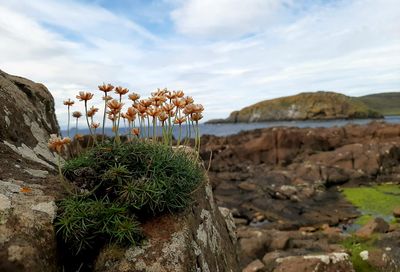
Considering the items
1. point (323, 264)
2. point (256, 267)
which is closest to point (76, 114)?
point (323, 264)

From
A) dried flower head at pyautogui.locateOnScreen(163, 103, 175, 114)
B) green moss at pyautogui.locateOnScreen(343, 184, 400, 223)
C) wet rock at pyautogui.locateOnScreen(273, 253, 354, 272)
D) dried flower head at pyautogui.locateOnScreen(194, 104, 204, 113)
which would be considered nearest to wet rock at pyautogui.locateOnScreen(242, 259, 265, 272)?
wet rock at pyautogui.locateOnScreen(273, 253, 354, 272)

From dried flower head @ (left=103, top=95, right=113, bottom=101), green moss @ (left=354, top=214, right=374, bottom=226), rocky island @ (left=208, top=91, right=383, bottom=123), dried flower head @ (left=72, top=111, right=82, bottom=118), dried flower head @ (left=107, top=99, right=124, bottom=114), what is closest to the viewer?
dried flower head @ (left=107, top=99, right=124, bottom=114)

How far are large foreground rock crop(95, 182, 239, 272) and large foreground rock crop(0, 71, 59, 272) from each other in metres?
0.61

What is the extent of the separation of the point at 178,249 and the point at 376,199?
86.2ft

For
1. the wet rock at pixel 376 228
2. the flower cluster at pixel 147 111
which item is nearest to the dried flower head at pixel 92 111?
the flower cluster at pixel 147 111

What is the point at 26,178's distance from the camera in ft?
14.5

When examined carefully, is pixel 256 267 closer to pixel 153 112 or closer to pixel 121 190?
pixel 153 112

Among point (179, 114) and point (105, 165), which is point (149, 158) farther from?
point (179, 114)

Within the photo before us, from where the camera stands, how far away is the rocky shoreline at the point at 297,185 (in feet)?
50.1

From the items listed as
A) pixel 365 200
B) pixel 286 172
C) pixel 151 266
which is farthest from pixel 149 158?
pixel 286 172

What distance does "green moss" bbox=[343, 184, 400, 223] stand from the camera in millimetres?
24547

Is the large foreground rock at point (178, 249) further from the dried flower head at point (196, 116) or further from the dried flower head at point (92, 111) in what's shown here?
the dried flower head at point (92, 111)

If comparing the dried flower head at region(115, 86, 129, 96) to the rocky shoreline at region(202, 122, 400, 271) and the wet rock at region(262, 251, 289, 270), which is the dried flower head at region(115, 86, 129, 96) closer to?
the rocky shoreline at region(202, 122, 400, 271)

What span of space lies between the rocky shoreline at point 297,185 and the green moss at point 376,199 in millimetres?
766
